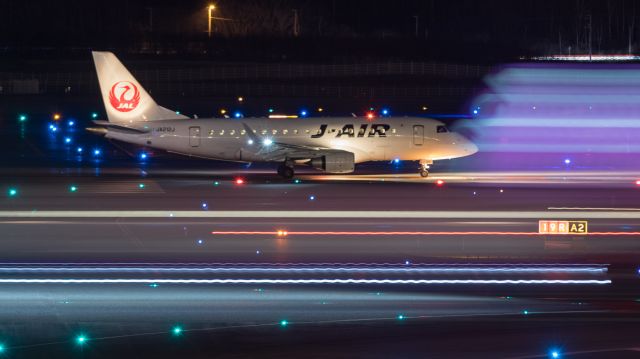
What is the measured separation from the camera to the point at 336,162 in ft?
132

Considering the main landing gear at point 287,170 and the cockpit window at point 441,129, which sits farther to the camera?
the cockpit window at point 441,129

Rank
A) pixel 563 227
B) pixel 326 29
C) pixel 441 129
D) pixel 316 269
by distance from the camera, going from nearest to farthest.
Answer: pixel 316 269 < pixel 563 227 < pixel 441 129 < pixel 326 29

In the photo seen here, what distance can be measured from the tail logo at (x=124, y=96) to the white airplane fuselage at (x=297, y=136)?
99 cm

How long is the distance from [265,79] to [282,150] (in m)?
46.8

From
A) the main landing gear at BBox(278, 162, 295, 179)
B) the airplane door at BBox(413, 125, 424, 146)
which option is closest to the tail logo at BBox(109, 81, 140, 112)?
the main landing gear at BBox(278, 162, 295, 179)

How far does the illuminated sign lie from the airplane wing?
1705 cm

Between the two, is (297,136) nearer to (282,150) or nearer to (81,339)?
(282,150)

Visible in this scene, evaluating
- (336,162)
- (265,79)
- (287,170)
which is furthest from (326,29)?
(287,170)

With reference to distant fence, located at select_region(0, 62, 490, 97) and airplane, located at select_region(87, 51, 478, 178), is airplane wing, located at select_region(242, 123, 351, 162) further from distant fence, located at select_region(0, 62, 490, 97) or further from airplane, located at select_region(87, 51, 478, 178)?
distant fence, located at select_region(0, 62, 490, 97)

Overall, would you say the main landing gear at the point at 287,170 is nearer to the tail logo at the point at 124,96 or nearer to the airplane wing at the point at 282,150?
the airplane wing at the point at 282,150

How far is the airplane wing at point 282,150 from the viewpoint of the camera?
133ft

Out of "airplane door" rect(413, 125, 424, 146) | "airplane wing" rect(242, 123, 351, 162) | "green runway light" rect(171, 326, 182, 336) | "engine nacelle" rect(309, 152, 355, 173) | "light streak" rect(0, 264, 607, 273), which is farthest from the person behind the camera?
"airplane door" rect(413, 125, 424, 146)

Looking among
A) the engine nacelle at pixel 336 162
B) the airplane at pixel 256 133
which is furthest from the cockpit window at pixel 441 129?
the engine nacelle at pixel 336 162

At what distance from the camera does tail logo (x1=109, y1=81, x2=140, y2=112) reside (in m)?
41.8
